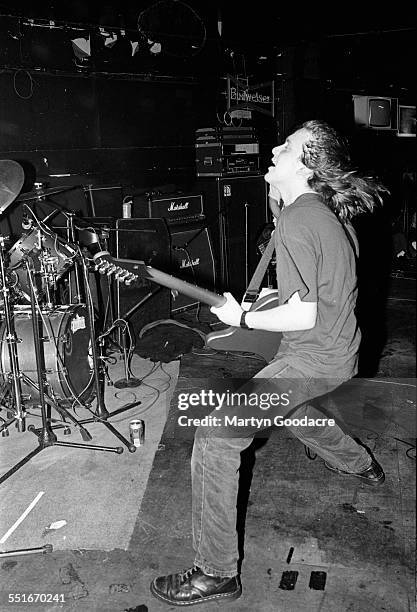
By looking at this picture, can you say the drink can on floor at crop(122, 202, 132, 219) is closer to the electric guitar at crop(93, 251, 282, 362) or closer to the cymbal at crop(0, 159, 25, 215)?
the cymbal at crop(0, 159, 25, 215)

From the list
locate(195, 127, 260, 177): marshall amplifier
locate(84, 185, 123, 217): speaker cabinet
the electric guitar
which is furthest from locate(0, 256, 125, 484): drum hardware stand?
locate(195, 127, 260, 177): marshall amplifier

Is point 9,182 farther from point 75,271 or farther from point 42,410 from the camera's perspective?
point 42,410

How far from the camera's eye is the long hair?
2.46 m

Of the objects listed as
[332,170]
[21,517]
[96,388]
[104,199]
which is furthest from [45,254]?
[332,170]

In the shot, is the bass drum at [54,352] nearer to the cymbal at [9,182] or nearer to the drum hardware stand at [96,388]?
→ the drum hardware stand at [96,388]

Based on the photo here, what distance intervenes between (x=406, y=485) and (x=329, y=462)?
0.47 metres

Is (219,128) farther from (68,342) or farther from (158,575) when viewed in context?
(158,575)

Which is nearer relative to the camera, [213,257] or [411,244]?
[213,257]

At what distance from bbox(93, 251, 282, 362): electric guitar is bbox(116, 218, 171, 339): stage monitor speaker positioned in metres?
2.54

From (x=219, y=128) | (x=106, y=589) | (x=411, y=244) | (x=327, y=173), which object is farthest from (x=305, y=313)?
(x=411, y=244)

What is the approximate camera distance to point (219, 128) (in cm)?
703

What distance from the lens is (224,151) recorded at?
273 inches

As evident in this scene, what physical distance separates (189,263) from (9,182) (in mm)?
3130

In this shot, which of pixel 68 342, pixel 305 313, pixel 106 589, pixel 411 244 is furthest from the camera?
pixel 411 244
